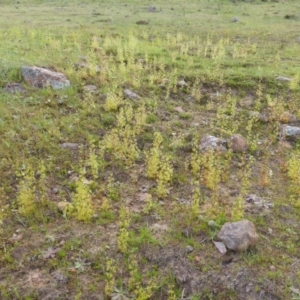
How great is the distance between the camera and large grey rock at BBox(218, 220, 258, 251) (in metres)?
5.39

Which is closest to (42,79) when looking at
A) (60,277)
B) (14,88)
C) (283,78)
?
(14,88)

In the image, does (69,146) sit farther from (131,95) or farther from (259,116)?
(259,116)

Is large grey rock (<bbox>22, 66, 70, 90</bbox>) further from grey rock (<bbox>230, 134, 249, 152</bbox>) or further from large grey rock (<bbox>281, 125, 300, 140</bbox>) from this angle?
large grey rock (<bbox>281, 125, 300, 140</bbox>)

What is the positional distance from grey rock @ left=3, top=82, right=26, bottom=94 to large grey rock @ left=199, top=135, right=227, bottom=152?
15.3 ft

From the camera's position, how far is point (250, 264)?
5.27 metres

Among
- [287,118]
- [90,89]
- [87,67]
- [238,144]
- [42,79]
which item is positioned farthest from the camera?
[87,67]

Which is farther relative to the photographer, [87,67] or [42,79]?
[87,67]

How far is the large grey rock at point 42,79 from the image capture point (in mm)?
10125

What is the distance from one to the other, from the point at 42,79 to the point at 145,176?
4.50 meters

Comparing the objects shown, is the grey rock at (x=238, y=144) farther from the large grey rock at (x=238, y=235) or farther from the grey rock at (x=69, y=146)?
the grey rock at (x=69, y=146)

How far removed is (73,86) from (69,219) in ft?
16.4

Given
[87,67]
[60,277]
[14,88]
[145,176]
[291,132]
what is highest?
[87,67]

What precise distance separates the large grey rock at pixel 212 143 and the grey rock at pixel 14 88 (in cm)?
466

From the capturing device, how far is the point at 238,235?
541cm
